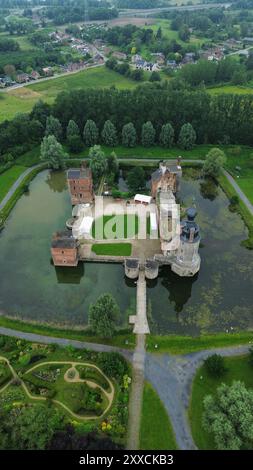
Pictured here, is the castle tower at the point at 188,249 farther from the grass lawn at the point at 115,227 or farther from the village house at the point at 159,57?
the village house at the point at 159,57

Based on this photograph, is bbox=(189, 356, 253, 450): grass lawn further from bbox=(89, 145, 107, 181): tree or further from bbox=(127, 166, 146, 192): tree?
bbox=(89, 145, 107, 181): tree

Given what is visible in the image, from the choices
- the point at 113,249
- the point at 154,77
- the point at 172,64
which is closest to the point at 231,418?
the point at 113,249

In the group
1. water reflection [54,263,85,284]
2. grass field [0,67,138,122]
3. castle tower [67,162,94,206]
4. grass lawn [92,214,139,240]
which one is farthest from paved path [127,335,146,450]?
grass field [0,67,138,122]

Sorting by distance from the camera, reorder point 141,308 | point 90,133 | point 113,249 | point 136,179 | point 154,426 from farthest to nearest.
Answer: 1. point 90,133
2. point 136,179
3. point 113,249
4. point 141,308
5. point 154,426

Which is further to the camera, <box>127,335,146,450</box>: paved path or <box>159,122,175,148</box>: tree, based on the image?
<box>159,122,175,148</box>: tree

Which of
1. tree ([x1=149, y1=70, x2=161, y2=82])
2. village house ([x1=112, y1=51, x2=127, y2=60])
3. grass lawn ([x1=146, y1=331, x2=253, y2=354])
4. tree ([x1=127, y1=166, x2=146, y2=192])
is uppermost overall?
village house ([x1=112, y1=51, x2=127, y2=60])

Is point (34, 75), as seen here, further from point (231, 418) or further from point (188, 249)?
point (231, 418)

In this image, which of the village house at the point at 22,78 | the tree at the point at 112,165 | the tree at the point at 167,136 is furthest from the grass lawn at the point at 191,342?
the village house at the point at 22,78
